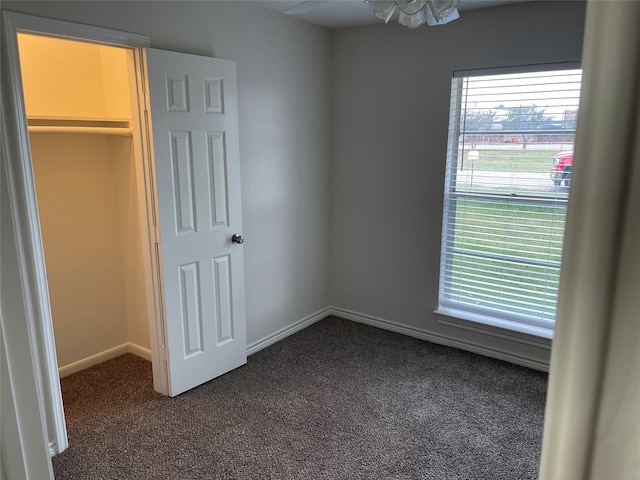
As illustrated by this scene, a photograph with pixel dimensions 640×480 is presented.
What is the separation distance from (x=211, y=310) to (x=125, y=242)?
91 cm

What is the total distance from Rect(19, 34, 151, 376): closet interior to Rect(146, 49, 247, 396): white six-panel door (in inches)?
7.5

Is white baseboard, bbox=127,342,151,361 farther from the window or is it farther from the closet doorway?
the window

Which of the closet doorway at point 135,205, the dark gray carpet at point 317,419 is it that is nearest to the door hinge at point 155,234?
the closet doorway at point 135,205

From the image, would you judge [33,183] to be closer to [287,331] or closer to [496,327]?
[287,331]

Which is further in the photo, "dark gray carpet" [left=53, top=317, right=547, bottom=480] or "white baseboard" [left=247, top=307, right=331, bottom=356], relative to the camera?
"white baseboard" [left=247, top=307, right=331, bottom=356]

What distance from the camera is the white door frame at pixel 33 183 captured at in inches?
82.1

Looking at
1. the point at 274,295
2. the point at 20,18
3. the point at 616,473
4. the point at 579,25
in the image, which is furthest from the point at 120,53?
the point at 616,473

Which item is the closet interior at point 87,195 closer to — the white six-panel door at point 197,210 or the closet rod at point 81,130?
the closet rod at point 81,130

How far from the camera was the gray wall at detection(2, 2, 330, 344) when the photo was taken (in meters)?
2.91

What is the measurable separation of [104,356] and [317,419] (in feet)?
5.93

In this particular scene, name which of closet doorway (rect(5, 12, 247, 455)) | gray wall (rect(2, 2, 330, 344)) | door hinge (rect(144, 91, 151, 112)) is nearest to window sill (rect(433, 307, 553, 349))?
gray wall (rect(2, 2, 330, 344))

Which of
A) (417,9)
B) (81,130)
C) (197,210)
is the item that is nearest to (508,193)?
(417,9)

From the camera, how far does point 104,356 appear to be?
137 inches

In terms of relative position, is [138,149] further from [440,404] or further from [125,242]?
[440,404]
